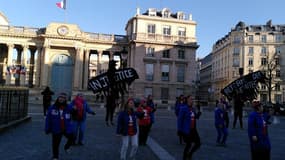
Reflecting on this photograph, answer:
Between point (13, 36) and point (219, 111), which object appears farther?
point (13, 36)

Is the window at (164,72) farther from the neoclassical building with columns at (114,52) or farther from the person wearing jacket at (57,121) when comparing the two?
the person wearing jacket at (57,121)

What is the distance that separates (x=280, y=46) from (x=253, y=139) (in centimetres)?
8500

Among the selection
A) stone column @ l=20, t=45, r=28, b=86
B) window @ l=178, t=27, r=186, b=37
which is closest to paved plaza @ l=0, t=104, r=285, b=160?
stone column @ l=20, t=45, r=28, b=86

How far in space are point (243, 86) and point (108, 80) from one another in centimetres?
684

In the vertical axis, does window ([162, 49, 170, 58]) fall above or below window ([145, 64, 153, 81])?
above

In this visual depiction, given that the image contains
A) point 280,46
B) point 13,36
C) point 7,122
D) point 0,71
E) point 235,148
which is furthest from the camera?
point 280,46

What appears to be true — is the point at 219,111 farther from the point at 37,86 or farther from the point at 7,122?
the point at 37,86

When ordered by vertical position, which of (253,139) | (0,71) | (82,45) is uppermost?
(82,45)

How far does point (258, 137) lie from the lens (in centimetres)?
616

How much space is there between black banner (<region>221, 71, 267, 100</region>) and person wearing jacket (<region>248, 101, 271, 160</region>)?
28.7 ft

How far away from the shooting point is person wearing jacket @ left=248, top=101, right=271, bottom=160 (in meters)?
6.06

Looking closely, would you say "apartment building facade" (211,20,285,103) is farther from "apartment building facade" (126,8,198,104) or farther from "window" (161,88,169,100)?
"window" (161,88,169,100)

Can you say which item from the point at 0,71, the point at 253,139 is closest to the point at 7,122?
the point at 253,139

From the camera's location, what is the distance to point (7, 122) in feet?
42.2
